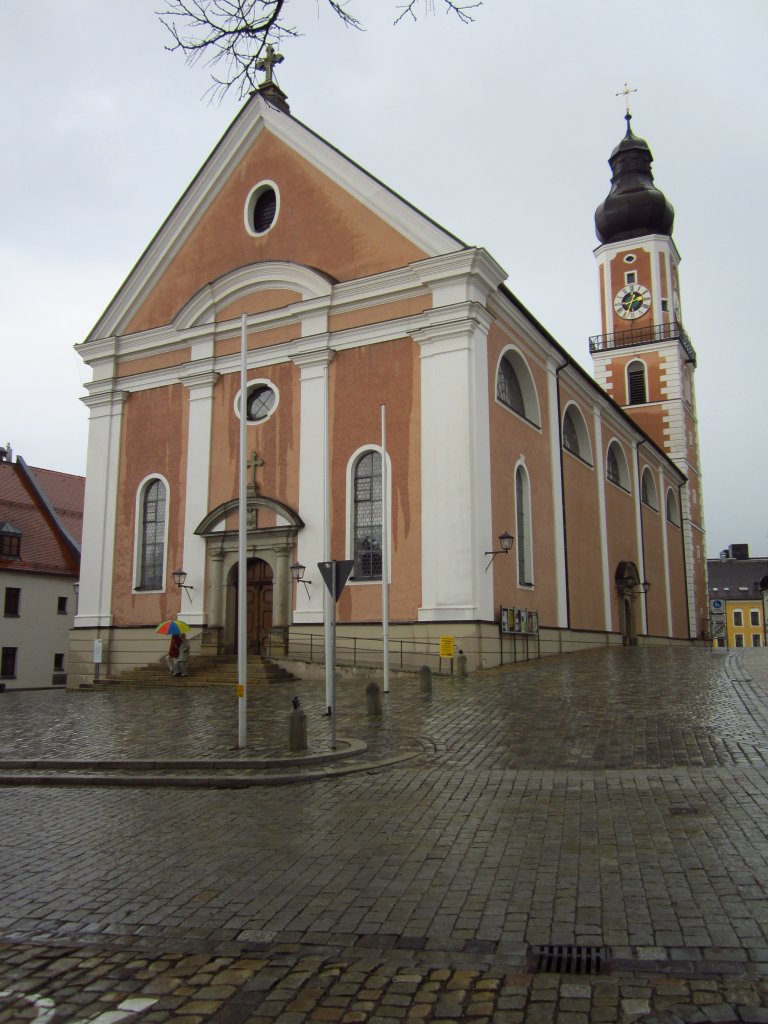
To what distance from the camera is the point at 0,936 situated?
5.27 m

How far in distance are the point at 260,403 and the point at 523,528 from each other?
853 centimetres

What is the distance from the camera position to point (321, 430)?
2516cm

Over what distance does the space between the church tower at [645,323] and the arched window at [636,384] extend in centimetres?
6

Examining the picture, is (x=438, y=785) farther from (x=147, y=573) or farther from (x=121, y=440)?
(x=121, y=440)

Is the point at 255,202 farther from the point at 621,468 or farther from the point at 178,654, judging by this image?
the point at 621,468

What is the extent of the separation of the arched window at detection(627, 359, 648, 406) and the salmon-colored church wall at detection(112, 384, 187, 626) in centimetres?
2951

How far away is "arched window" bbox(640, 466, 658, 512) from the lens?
4309cm

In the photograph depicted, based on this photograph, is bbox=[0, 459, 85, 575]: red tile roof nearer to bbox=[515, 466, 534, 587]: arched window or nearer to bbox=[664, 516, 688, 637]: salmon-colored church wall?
bbox=[515, 466, 534, 587]: arched window

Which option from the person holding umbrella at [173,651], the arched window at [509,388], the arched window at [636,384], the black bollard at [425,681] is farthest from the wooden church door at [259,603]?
the arched window at [636,384]

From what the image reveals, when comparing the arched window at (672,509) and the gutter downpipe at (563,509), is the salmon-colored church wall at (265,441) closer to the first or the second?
the gutter downpipe at (563,509)

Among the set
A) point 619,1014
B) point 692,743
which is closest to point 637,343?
point 692,743

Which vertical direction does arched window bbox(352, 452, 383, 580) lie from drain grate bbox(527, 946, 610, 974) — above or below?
above

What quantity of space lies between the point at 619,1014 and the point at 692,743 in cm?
725

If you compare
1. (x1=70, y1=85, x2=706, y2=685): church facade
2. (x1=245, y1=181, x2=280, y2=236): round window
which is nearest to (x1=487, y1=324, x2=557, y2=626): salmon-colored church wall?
(x1=70, y1=85, x2=706, y2=685): church facade
